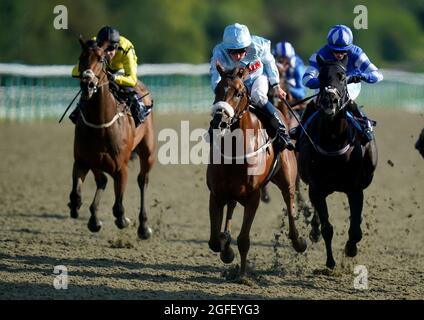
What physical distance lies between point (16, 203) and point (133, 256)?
3621 millimetres

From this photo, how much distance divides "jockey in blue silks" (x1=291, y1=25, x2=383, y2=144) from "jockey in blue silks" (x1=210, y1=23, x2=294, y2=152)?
0.36 m

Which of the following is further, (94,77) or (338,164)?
(94,77)

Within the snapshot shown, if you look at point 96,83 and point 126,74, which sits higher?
point 126,74

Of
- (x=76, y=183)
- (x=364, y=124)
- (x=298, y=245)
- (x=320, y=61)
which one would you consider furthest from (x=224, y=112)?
(x=76, y=183)

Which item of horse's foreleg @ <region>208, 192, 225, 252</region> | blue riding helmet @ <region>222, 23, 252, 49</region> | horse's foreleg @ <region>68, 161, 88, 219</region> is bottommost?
horse's foreleg @ <region>208, 192, 225, 252</region>

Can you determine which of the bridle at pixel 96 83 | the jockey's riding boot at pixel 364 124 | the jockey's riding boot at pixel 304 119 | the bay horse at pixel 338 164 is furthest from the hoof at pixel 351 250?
the bridle at pixel 96 83

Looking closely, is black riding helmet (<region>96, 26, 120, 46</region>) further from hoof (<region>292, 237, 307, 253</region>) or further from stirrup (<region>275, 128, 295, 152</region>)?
hoof (<region>292, 237, 307, 253</region>)

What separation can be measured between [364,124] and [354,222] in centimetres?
91

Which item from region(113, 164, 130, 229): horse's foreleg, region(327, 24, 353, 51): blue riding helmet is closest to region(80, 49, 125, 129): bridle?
region(113, 164, 130, 229): horse's foreleg

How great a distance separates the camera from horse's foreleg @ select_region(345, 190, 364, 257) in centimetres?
799

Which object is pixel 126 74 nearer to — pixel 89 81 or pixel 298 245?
pixel 89 81

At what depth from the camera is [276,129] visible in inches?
317

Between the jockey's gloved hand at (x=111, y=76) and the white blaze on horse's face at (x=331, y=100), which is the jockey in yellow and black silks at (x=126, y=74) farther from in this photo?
the white blaze on horse's face at (x=331, y=100)

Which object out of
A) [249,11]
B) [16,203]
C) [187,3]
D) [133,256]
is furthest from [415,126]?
[249,11]
